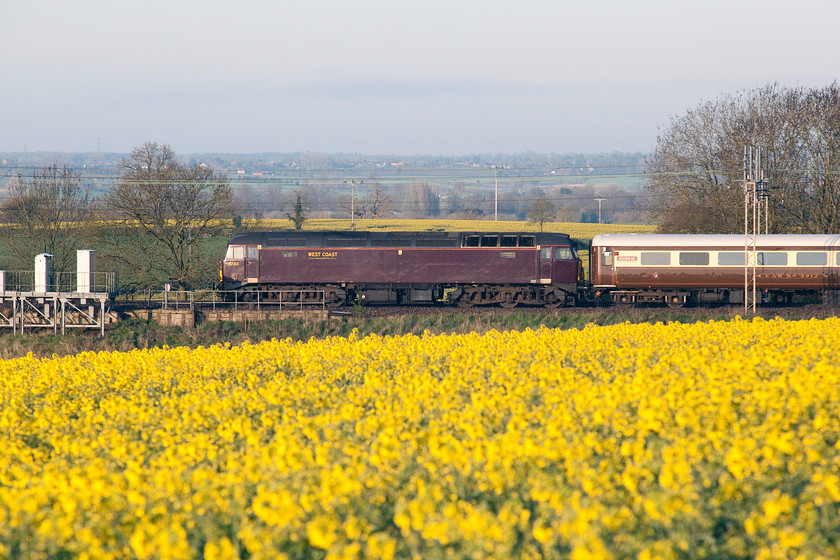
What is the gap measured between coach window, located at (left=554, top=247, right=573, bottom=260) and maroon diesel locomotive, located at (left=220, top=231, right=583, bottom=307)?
0.14 ft

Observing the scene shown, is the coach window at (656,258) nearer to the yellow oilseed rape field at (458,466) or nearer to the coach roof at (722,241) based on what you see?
the coach roof at (722,241)

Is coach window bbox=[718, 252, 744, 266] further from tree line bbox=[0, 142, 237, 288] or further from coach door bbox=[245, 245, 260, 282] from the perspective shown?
tree line bbox=[0, 142, 237, 288]

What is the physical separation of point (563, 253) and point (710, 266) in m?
6.10

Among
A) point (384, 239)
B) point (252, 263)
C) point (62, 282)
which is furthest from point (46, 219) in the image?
point (384, 239)

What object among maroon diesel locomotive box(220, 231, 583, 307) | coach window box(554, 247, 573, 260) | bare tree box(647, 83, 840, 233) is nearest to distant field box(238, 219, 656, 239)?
bare tree box(647, 83, 840, 233)

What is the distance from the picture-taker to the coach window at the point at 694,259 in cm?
3350

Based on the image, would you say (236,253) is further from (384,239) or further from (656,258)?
(656,258)

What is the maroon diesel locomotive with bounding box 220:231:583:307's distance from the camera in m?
35.0

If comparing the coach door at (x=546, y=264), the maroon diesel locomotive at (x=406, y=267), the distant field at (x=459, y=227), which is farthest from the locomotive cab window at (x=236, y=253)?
the distant field at (x=459, y=227)

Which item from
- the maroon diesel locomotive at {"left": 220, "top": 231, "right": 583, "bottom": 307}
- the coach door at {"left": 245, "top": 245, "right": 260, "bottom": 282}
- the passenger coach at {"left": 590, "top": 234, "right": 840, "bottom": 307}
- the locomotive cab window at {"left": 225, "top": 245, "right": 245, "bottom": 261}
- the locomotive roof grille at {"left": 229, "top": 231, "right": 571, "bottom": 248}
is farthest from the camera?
the locomotive cab window at {"left": 225, "top": 245, "right": 245, "bottom": 261}

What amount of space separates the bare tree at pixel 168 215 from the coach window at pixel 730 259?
26.3 m

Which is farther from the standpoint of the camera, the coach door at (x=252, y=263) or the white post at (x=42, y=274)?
the coach door at (x=252, y=263)

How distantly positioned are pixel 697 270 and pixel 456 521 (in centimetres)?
2961

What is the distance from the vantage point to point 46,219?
147 ft
